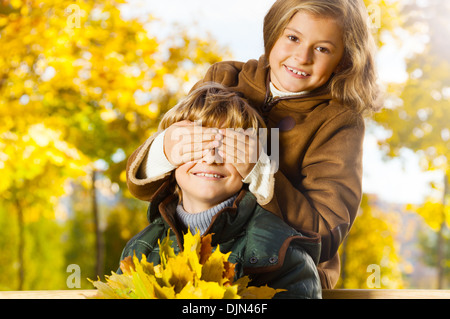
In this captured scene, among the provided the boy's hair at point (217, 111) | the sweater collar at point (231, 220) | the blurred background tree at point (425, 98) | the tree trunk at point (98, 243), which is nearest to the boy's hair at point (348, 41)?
the boy's hair at point (217, 111)

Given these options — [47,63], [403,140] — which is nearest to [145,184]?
[47,63]

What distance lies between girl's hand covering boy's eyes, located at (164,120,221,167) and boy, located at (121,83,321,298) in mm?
14

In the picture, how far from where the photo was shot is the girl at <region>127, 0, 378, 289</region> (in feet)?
3.22

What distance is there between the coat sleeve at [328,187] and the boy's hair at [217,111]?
5.1 inches

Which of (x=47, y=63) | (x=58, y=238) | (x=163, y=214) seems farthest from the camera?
(x=58, y=238)

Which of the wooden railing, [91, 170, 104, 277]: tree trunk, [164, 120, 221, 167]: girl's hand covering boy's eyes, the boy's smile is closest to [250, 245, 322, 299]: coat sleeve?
the wooden railing

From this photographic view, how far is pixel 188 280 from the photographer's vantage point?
2.67ft

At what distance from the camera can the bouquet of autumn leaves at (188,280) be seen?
31.2 inches

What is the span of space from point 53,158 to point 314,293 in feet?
3.82

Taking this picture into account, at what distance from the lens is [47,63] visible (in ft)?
5.35

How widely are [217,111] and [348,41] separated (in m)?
0.32

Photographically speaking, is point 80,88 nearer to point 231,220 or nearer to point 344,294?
point 231,220
